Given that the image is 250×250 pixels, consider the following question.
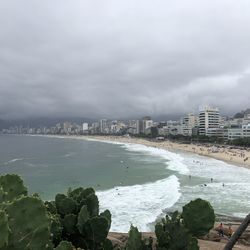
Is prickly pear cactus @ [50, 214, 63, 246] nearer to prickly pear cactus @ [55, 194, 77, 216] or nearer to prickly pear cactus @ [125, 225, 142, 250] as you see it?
prickly pear cactus @ [55, 194, 77, 216]

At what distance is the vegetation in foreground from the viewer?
4.12 m

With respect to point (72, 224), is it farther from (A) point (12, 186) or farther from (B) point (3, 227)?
(B) point (3, 227)

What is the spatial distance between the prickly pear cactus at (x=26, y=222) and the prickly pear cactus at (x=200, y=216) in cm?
317

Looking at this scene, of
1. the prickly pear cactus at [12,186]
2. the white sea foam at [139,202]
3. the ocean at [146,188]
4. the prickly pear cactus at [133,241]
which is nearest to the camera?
the prickly pear cactus at [12,186]

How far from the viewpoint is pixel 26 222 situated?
4113 mm

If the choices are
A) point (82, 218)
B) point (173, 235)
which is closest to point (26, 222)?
point (82, 218)

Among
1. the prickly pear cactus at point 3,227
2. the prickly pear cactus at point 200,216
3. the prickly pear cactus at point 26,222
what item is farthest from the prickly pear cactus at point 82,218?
the prickly pear cactus at point 3,227

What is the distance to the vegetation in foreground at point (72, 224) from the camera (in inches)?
162

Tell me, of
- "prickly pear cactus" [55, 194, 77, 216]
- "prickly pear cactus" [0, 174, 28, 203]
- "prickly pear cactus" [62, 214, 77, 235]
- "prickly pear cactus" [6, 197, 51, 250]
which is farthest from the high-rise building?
"prickly pear cactus" [6, 197, 51, 250]

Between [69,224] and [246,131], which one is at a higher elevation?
[246,131]

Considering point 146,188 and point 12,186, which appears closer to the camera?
point 12,186

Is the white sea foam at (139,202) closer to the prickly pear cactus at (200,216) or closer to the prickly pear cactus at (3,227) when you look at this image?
the prickly pear cactus at (200,216)

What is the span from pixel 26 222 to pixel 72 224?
3710mm

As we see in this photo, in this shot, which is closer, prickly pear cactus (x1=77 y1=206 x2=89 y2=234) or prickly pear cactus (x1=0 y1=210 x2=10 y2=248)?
prickly pear cactus (x1=0 y1=210 x2=10 y2=248)
